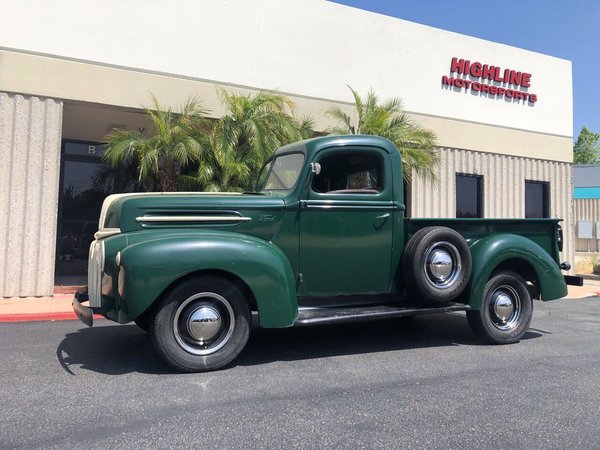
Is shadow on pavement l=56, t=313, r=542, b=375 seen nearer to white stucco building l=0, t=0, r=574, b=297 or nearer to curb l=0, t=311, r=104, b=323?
curb l=0, t=311, r=104, b=323

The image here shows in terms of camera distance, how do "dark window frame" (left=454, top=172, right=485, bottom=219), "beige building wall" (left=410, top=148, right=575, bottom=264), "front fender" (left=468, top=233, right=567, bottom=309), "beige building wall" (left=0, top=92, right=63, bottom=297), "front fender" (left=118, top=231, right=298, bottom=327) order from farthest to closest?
"dark window frame" (left=454, top=172, right=485, bottom=219), "beige building wall" (left=410, top=148, right=575, bottom=264), "beige building wall" (left=0, top=92, right=63, bottom=297), "front fender" (left=468, top=233, right=567, bottom=309), "front fender" (left=118, top=231, right=298, bottom=327)

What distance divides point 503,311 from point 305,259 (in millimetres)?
2519

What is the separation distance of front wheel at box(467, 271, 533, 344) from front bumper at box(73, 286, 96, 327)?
402 cm

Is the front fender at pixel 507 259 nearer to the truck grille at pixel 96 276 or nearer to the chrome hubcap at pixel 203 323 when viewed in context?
the chrome hubcap at pixel 203 323

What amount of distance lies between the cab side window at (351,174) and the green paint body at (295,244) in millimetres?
65

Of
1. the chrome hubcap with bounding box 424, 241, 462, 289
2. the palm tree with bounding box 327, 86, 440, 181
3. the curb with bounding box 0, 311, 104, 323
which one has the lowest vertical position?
the curb with bounding box 0, 311, 104, 323

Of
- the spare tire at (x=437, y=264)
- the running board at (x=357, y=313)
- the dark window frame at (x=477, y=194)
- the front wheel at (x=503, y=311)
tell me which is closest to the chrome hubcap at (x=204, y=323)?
the running board at (x=357, y=313)

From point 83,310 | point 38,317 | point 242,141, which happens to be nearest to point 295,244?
point 83,310

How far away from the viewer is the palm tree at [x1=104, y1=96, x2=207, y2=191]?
9055 mm

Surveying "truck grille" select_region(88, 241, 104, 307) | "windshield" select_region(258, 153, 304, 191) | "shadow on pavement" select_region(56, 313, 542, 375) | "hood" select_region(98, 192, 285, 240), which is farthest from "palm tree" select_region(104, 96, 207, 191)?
"truck grille" select_region(88, 241, 104, 307)

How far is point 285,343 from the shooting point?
216 inches

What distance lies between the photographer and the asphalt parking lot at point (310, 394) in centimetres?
302

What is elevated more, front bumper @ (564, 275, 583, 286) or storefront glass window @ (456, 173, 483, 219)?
storefront glass window @ (456, 173, 483, 219)

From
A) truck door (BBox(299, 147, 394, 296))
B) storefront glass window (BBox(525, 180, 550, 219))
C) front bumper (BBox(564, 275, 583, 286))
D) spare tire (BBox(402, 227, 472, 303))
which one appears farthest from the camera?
storefront glass window (BBox(525, 180, 550, 219))
